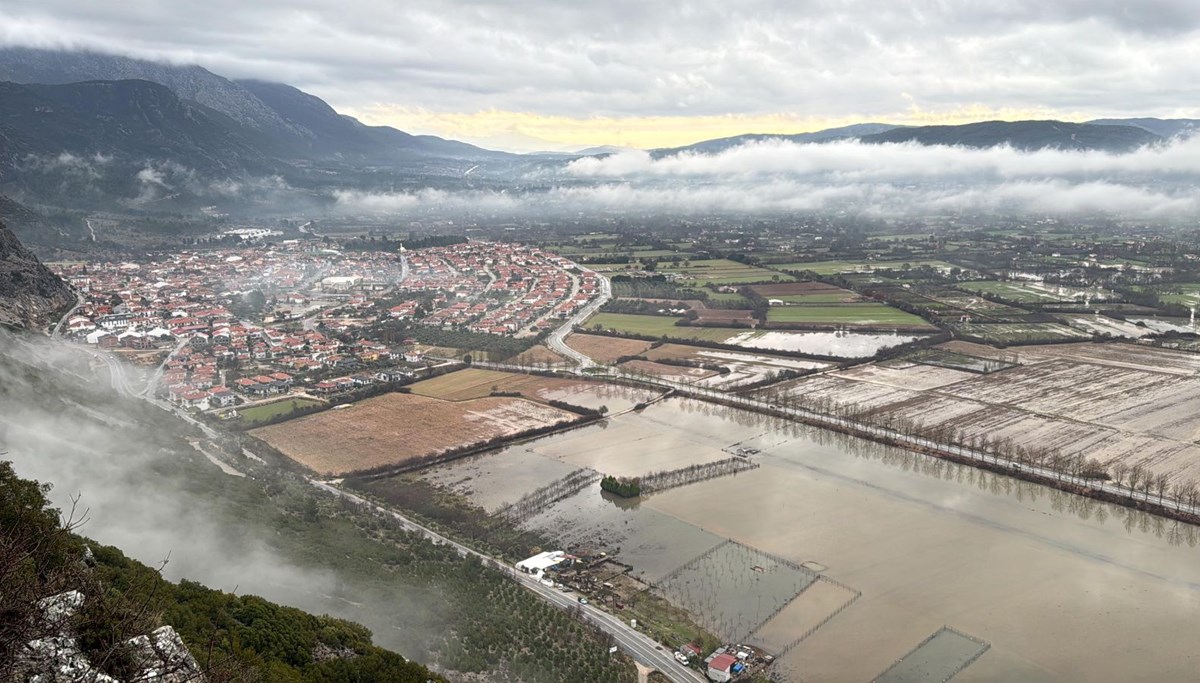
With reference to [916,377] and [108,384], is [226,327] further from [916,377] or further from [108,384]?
[916,377]

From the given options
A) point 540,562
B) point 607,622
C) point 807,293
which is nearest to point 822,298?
point 807,293

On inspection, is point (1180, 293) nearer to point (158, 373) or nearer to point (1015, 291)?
point (1015, 291)

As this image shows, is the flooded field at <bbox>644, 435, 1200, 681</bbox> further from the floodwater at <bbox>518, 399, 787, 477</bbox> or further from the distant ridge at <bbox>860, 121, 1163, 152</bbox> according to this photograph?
the distant ridge at <bbox>860, 121, 1163, 152</bbox>

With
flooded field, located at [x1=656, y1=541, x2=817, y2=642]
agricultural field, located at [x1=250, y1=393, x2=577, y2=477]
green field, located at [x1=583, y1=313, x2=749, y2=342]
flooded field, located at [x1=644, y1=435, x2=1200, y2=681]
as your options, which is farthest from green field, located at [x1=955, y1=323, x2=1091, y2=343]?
flooded field, located at [x1=656, y1=541, x2=817, y2=642]

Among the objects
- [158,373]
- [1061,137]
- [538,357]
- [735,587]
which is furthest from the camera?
[1061,137]

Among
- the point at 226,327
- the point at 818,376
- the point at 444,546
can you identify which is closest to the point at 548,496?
the point at 444,546
